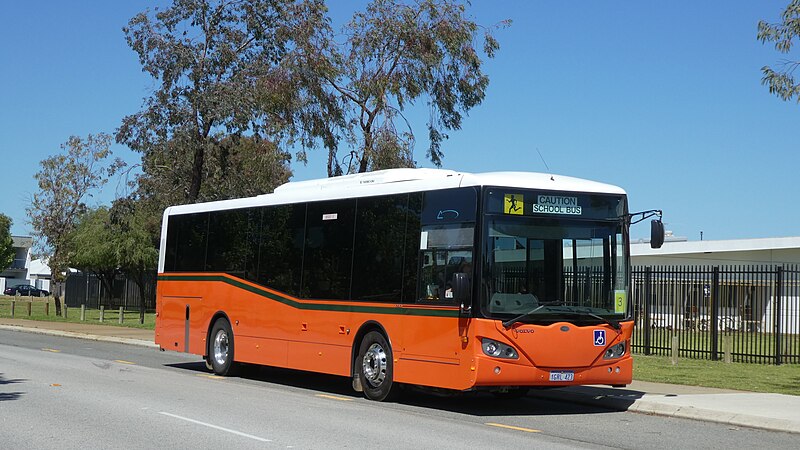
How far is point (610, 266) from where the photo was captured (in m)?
14.7

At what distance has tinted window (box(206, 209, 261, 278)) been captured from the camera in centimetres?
1925

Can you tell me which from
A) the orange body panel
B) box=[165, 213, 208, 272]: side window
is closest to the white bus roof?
box=[165, 213, 208, 272]: side window

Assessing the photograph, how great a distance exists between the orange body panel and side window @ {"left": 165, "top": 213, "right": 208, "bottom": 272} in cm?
92

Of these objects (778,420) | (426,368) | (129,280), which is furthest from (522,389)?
(129,280)

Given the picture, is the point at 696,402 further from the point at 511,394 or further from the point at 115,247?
the point at 115,247

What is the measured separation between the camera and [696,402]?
48.9ft

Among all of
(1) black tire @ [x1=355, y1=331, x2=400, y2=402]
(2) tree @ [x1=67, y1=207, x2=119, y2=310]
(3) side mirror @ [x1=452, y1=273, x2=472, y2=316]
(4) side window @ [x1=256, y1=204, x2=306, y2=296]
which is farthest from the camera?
(2) tree @ [x1=67, y1=207, x2=119, y2=310]

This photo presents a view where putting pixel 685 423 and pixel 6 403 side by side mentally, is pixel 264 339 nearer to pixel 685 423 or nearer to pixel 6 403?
pixel 6 403

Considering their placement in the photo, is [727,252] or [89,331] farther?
[727,252]

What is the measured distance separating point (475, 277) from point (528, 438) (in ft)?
8.97

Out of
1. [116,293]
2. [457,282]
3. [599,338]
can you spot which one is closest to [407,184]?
[457,282]

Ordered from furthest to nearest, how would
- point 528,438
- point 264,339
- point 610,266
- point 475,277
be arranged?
point 264,339 < point 610,266 < point 475,277 < point 528,438

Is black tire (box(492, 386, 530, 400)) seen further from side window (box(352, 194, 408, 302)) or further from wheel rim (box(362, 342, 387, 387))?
side window (box(352, 194, 408, 302))

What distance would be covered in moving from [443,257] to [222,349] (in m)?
7.25
